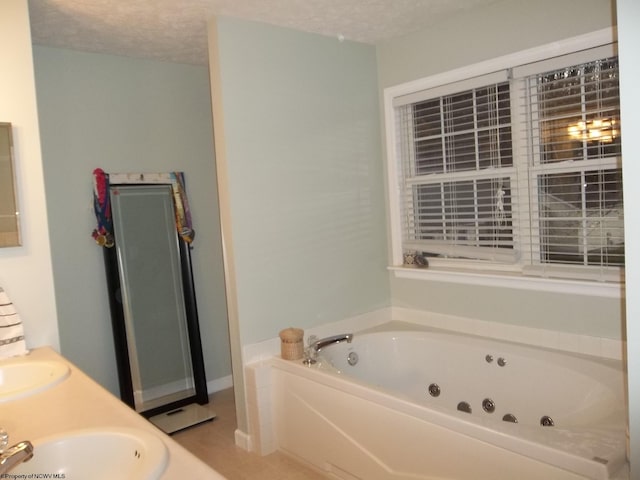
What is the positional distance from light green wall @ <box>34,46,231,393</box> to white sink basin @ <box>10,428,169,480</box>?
2.16 meters

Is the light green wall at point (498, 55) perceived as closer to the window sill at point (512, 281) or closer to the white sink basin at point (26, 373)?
the window sill at point (512, 281)

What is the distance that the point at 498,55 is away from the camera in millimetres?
3053

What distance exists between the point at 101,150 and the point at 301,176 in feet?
4.46

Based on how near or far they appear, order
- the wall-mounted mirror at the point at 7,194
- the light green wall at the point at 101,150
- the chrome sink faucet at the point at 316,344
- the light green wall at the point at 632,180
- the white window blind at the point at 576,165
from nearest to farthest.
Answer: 1. the light green wall at the point at 632,180
2. the wall-mounted mirror at the point at 7,194
3. the white window blind at the point at 576,165
4. the chrome sink faucet at the point at 316,344
5. the light green wall at the point at 101,150

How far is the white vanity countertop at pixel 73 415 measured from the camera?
136cm

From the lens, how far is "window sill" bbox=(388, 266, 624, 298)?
2723mm

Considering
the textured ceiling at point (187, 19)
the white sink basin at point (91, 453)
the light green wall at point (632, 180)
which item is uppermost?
the textured ceiling at point (187, 19)

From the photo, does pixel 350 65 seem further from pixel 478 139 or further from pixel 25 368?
pixel 25 368

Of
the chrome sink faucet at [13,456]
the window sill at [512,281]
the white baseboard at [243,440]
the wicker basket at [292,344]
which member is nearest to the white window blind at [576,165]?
the window sill at [512,281]

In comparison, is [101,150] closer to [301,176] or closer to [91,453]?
[301,176]

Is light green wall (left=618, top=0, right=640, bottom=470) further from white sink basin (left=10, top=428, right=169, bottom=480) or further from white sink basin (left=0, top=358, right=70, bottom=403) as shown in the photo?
white sink basin (left=0, top=358, right=70, bottom=403)

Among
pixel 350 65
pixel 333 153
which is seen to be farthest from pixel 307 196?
pixel 350 65

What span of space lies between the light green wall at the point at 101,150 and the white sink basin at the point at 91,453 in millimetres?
2161

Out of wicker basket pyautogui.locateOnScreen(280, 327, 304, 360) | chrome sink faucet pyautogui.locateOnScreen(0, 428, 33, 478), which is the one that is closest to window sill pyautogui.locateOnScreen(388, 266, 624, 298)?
wicker basket pyautogui.locateOnScreen(280, 327, 304, 360)
